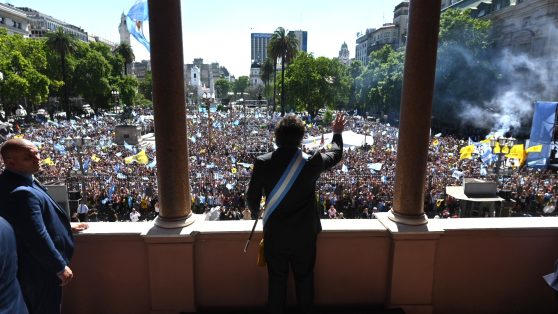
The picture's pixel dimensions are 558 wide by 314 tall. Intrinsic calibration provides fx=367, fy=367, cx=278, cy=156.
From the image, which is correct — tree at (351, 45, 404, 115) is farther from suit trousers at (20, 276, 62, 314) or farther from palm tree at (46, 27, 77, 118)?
palm tree at (46, 27, 77, 118)

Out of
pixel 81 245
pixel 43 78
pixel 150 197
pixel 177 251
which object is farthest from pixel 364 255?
pixel 43 78

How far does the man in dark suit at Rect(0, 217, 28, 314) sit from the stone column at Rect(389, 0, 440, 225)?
10.0 feet

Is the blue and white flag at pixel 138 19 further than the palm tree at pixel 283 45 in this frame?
No

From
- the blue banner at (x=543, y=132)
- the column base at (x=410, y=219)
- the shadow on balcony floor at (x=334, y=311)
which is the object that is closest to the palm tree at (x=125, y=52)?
the blue banner at (x=543, y=132)

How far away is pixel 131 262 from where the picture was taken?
340 cm

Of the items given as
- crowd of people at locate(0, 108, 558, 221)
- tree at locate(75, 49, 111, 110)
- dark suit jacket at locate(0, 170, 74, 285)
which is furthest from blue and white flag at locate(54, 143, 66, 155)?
tree at locate(75, 49, 111, 110)

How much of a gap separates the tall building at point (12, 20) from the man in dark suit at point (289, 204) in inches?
3137

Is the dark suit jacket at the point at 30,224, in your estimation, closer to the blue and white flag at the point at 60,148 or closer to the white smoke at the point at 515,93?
the blue and white flag at the point at 60,148

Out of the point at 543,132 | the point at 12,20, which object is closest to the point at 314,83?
the point at 543,132

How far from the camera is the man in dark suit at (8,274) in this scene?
1.99 metres

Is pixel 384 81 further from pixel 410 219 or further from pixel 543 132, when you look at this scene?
pixel 410 219

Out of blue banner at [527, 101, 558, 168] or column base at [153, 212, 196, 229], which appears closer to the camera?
column base at [153, 212, 196, 229]

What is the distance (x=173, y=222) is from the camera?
11.3 feet

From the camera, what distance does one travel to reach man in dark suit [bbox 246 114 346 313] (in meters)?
2.71
